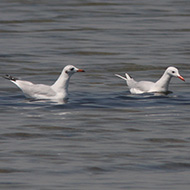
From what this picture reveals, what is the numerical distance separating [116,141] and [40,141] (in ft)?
4.00

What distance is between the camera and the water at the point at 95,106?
33.0ft

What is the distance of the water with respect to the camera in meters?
10.0

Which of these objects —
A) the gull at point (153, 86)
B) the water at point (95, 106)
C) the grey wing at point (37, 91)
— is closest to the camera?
the water at point (95, 106)

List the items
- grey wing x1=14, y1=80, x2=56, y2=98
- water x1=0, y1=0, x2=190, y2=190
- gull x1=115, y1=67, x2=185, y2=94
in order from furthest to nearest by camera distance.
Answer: gull x1=115, y1=67, x2=185, y2=94
grey wing x1=14, y1=80, x2=56, y2=98
water x1=0, y1=0, x2=190, y2=190

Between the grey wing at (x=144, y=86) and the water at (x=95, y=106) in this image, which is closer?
the water at (x=95, y=106)

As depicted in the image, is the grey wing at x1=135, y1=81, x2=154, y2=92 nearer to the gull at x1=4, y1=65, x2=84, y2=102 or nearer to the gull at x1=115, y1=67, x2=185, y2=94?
the gull at x1=115, y1=67, x2=185, y2=94

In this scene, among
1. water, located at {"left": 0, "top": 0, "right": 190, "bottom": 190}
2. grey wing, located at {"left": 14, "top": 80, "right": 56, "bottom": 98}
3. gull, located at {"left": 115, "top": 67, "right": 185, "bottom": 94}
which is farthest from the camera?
gull, located at {"left": 115, "top": 67, "right": 185, "bottom": 94}

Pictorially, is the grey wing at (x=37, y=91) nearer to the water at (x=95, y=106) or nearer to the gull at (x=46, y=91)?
the gull at (x=46, y=91)

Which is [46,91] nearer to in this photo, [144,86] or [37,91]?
[37,91]

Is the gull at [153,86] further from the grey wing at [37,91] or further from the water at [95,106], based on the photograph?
the grey wing at [37,91]

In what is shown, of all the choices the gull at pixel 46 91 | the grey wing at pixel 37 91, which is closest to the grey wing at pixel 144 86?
the gull at pixel 46 91

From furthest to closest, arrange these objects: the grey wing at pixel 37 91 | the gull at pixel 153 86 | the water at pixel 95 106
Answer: the gull at pixel 153 86 < the grey wing at pixel 37 91 < the water at pixel 95 106

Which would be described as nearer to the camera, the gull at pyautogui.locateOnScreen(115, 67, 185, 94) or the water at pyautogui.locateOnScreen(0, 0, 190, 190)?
A: the water at pyautogui.locateOnScreen(0, 0, 190, 190)

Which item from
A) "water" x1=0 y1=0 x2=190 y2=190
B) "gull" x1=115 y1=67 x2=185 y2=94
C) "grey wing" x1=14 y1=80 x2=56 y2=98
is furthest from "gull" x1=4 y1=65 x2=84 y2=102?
"gull" x1=115 y1=67 x2=185 y2=94
